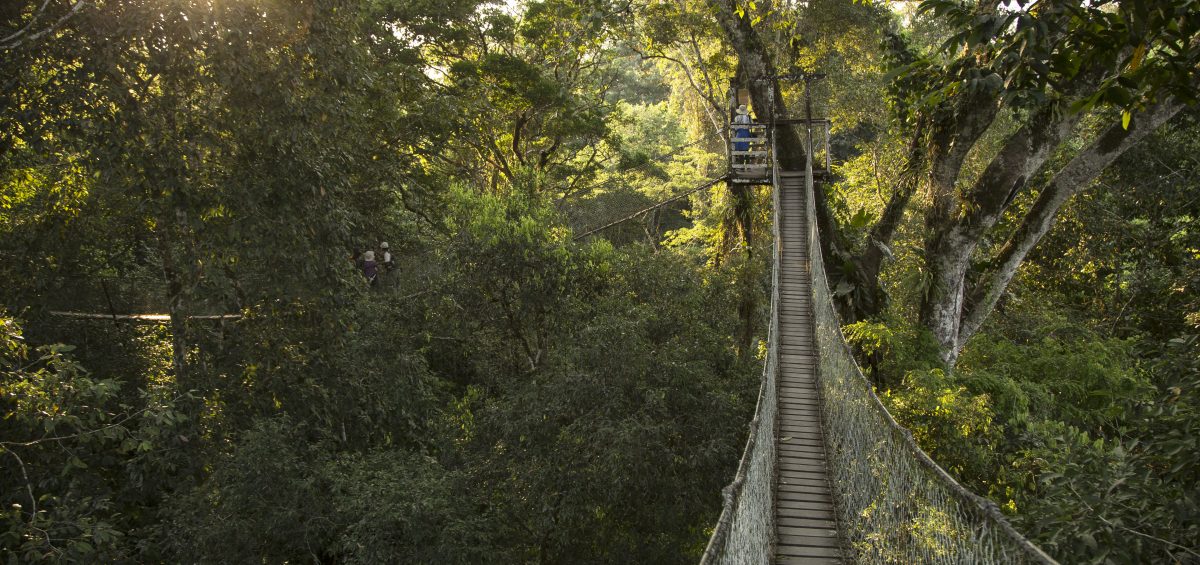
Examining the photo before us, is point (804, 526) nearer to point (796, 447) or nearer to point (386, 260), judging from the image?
point (796, 447)

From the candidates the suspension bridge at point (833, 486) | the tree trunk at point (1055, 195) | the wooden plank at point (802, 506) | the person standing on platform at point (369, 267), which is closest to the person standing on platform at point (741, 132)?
the tree trunk at point (1055, 195)

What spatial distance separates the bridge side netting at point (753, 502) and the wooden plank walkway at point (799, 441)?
0.09 meters

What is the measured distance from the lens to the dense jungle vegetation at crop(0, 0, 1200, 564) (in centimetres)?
493

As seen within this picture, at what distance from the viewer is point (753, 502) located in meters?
3.76

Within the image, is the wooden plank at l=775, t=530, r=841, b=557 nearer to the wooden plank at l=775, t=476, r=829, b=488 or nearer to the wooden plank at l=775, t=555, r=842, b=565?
the wooden plank at l=775, t=555, r=842, b=565

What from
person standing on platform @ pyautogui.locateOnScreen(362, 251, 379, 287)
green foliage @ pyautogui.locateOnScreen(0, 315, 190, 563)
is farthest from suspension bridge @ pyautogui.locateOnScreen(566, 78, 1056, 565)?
person standing on platform @ pyautogui.locateOnScreen(362, 251, 379, 287)

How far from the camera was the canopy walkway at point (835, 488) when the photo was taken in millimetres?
3266

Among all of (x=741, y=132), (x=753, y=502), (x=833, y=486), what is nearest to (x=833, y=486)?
(x=833, y=486)

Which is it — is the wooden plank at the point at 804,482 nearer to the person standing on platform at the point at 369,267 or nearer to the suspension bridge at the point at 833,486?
the suspension bridge at the point at 833,486

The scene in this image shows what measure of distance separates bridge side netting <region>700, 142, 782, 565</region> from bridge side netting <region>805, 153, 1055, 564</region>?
0.39 metres

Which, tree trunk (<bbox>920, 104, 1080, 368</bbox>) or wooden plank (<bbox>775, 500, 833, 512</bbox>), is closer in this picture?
wooden plank (<bbox>775, 500, 833, 512</bbox>)

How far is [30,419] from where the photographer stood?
4668mm

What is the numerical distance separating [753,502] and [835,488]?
1199 millimetres

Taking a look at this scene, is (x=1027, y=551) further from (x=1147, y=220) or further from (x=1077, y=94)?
(x=1147, y=220)
